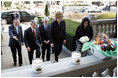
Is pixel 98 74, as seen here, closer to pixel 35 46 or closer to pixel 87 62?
pixel 87 62

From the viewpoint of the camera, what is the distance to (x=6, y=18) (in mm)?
17188

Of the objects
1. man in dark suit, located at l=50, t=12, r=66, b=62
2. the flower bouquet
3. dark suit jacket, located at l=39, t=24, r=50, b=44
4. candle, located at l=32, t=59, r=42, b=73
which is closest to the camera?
candle, located at l=32, t=59, r=42, b=73

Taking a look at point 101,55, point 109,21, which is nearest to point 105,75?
point 101,55

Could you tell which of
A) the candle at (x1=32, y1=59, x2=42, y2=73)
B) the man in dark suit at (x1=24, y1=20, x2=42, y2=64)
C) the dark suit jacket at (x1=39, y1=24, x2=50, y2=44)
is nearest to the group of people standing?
the man in dark suit at (x1=24, y1=20, x2=42, y2=64)

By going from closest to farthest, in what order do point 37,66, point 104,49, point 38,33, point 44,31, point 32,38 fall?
point 37,66
point 104,49
point 32,38
point 38,33
point 44,31

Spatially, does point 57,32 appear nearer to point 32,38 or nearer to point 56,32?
point 56,32

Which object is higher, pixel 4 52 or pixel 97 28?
pixel 97 28

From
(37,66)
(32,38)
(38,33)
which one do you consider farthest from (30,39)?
(37,66)

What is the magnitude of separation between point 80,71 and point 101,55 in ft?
1.62

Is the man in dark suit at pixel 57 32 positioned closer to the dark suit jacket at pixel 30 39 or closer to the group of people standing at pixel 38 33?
the group of people standing at pixel 38 33

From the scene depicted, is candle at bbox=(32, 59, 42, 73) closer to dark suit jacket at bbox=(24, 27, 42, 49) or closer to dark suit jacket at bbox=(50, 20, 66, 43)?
dark suit jacket at bbox=(50, 20, 66, 43)

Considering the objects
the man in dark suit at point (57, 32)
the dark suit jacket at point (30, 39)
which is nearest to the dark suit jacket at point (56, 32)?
the man in dark suit at point (57, 32)

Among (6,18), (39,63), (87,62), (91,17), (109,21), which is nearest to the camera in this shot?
(39,63)

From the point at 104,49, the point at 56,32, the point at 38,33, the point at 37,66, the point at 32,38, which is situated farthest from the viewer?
the point at 38,33
